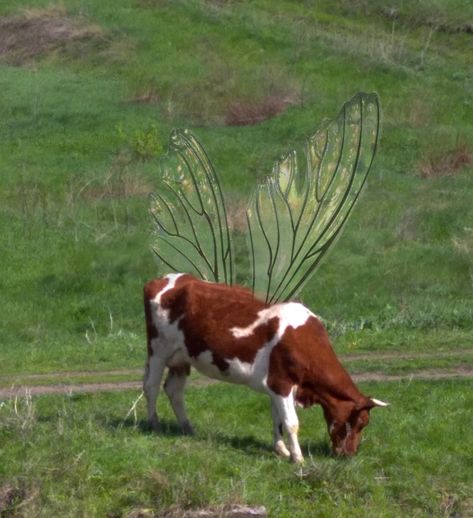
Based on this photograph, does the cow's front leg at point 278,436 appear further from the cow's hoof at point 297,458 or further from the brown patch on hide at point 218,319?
the brown patch on hide at point 218,319

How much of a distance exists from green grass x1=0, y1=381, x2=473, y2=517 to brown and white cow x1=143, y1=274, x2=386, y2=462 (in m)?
0.39

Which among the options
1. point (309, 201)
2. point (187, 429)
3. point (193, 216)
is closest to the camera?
point (309, 201)

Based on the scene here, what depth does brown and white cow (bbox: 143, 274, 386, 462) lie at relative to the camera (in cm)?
1102

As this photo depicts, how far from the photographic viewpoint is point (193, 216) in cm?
1221

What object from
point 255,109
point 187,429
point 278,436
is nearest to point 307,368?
point 278,436

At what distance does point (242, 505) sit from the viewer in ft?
34.3

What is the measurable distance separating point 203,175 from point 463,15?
31304 mm

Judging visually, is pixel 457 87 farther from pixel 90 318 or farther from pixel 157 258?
pixel 157 258

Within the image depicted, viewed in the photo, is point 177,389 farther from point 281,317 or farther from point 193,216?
point 193,216

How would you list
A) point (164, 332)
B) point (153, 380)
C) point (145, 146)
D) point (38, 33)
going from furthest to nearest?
point (38, 33), point (145, 146), point (153, 380), point (164, 332)

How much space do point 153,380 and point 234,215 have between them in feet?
38.6


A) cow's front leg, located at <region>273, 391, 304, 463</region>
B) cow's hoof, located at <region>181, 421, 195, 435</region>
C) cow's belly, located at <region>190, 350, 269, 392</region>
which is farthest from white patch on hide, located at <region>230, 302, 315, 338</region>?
cow's hoof, located at <region>181, 421, 195, 435</region>

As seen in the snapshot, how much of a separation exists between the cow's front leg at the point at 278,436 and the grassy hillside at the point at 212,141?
5337 mm

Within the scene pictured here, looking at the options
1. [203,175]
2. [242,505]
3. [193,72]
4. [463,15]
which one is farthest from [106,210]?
[463,15]
